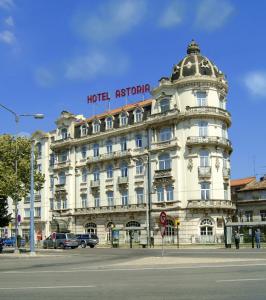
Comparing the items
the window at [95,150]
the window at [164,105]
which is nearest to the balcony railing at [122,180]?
the window at [95,150]

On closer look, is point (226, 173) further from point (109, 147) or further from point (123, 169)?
point (109, 147)

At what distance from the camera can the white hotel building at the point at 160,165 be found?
61844 mm

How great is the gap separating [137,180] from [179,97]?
41.4 ft

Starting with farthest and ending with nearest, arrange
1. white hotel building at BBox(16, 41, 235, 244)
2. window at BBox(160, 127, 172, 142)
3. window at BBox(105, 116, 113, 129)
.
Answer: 1. window at BBox(105, 116, 113, 129)
2. window at BBox(160, 127, 172, 142)
3. white hotel building at BBox(16, 41, 235, 244)

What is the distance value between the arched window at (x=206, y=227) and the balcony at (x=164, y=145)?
10028mm

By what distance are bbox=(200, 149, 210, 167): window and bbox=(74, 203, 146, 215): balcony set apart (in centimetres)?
969

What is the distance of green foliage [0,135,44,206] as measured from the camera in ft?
132

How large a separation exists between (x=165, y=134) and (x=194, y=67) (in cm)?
936

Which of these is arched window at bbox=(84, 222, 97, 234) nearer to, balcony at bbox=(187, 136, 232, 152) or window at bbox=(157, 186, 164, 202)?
window at bbox=(157, 186, 164, 202)

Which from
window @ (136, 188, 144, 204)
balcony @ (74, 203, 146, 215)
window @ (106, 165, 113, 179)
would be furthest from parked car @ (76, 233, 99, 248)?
window @ (106, 165, 113, 179)

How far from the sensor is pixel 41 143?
83812 millimetres

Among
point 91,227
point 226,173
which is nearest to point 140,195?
point 91,227

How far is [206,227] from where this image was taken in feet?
201

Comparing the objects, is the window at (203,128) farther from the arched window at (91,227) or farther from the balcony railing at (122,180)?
the arched window at (91,227)
